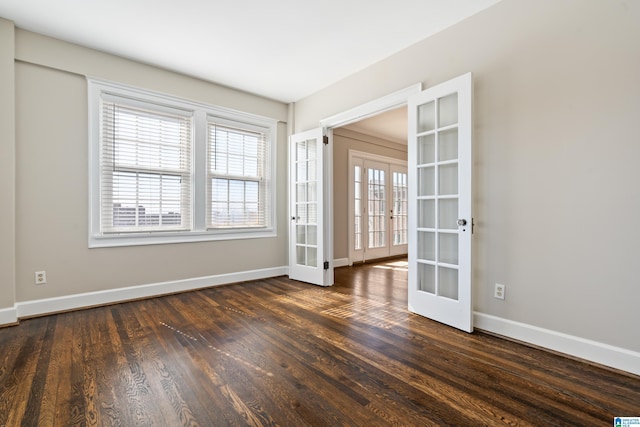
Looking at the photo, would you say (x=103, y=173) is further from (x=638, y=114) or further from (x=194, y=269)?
(x=638, y=114)

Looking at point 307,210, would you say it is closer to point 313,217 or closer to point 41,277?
point 313,217

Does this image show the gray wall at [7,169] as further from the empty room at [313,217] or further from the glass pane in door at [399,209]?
the glass pane in door at [399,209]

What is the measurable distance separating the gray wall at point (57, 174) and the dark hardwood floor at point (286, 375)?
1.55 feet

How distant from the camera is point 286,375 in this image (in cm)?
187

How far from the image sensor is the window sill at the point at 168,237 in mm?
3291

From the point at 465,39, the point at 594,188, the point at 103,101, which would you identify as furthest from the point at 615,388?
the point at 103,101

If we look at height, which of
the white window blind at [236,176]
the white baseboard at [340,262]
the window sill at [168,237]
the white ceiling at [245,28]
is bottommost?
the white baseboard at [340,262]

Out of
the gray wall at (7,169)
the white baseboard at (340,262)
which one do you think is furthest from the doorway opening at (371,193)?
the gray wall at (7,169)

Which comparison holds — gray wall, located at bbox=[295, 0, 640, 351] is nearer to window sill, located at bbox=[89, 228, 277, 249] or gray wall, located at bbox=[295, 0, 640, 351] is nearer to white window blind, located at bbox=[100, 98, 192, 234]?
window sill, located at bbox=[89, 228, 277, 249]

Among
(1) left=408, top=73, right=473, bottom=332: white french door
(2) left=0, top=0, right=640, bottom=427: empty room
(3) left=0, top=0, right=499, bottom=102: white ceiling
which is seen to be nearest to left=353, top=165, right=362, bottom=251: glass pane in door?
(2) left=0, top=0, right=640, bottom=427: empty room

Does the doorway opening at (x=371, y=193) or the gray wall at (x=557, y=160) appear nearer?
the gray wall at (x=557, y=160)

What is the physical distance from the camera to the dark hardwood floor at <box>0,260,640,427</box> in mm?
1503

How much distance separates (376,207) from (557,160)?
433cm

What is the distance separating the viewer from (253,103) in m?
4.47
